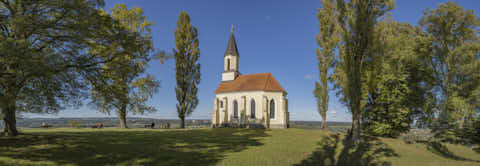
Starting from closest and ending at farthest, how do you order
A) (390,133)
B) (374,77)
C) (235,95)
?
(374,77), (390,133), (235,95)

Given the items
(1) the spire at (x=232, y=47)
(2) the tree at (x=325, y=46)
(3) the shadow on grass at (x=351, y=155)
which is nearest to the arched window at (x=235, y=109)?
(1) the spire at (x=232, y=47)

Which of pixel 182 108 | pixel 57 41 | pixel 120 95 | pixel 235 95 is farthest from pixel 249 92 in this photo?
pixel 57 41

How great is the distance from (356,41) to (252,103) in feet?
59.9

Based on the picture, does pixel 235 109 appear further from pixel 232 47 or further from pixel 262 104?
pixel 232 47

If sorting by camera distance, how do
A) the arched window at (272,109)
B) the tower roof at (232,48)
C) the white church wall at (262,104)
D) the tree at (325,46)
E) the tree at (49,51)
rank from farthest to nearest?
1. the tower roof at (232,48)
2. the arched window at (272,109)
3. the white church wall at (262,104)
4. the tree at (325,46)
5. the tree at (49,51)

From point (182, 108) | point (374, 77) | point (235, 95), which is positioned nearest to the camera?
point (374, 77)

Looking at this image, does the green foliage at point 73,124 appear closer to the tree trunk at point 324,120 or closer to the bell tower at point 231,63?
the bell tower at point 231,63

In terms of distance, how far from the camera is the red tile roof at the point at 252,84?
3359cm

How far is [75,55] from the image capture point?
1208cm

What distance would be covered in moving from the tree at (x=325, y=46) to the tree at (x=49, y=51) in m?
22.1

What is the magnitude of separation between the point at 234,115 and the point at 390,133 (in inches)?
809

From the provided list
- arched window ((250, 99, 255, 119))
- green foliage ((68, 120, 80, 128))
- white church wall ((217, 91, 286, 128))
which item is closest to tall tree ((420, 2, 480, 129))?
white church wall ((217, 91, 286, 128))

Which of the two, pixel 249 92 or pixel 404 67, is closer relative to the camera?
pixel 404 67

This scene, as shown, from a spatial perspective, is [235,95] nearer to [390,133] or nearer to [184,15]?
[184,15]
